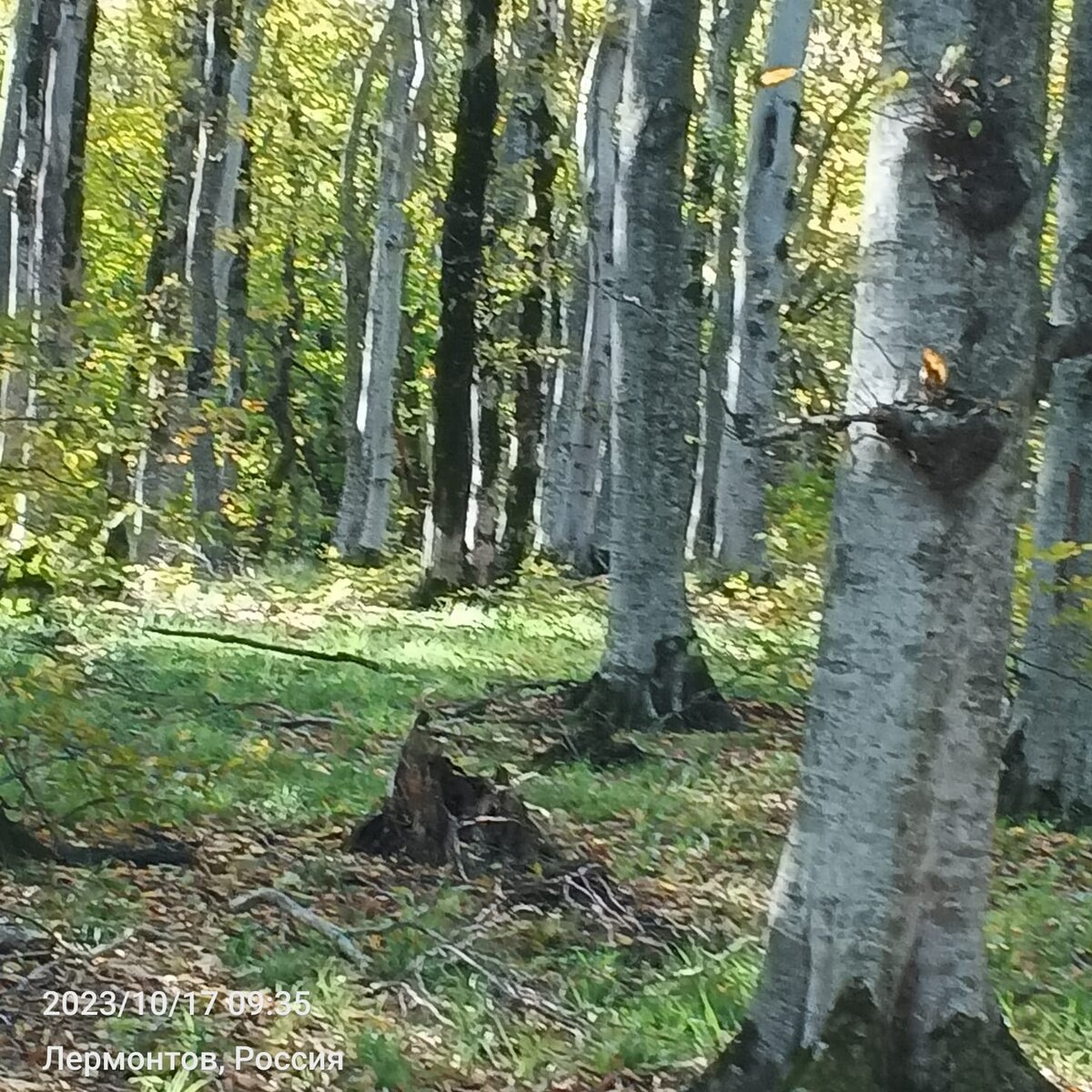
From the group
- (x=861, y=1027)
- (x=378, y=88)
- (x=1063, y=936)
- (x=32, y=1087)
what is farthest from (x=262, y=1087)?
(x=378, y=88)

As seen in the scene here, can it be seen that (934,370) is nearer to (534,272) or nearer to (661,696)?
(661,696)

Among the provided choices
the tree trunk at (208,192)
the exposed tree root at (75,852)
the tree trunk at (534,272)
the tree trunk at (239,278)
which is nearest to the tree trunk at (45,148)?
the exposed tree root at (75,852)

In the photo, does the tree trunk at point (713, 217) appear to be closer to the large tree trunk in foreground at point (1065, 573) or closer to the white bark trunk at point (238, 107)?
the large tree trunk in foreground at point (1065, 573)

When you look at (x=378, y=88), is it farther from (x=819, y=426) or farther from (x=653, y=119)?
(x=819, y=426)

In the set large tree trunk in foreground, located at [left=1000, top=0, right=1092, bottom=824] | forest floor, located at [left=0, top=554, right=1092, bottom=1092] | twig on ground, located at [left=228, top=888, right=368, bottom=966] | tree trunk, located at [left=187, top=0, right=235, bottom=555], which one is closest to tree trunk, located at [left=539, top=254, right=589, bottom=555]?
tree trunk, located at [left=187, top=0, right=235, bottom=555]

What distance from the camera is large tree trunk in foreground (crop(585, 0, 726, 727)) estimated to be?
418 inches

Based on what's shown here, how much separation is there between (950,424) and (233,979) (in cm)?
334

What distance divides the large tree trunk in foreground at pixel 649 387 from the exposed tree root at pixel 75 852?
3.99 meters

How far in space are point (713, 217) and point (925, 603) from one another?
2181 cm

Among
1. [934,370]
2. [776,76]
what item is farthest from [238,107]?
[934,370]

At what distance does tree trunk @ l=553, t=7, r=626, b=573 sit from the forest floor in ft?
19.7

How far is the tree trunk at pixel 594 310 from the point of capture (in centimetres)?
1627

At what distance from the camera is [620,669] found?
10852 mm

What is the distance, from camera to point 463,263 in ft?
53.9
